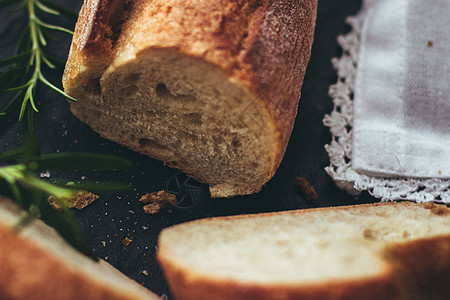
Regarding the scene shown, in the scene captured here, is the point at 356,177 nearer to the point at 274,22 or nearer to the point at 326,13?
the point at 274,22

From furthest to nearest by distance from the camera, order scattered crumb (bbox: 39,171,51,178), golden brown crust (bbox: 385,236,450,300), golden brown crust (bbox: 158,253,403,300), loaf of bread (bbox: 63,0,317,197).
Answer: scattered crumb (bbox: 39,171,51,178) → loaf of bread (bbox: 63,0,317,197) → golden brown crust (bbox: 385,236,450,300) → golden brown crust (bbox: 158,253,403,300)

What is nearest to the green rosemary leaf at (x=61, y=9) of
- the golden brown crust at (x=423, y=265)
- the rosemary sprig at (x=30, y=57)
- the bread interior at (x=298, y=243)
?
the rosemary sprig at (x=30, y=57)

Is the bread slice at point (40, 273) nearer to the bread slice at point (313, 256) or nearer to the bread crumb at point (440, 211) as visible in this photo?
the bread slice at point (313, 256)

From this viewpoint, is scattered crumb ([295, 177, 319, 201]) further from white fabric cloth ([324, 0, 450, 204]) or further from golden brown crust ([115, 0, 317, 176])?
golden brown crust ([115, 0, 317, 176])

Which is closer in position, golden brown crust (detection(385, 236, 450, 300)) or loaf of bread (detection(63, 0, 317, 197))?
golden brown crust (detection(385, 236, 450, 300))

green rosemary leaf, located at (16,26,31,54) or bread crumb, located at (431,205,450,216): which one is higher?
green rosemary leaf, located at (16,26,31,54)

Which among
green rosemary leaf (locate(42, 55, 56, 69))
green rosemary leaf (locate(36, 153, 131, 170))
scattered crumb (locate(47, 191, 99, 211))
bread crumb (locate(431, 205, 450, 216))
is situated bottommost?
scattered crumb (locate(47, 191, 99, 211))

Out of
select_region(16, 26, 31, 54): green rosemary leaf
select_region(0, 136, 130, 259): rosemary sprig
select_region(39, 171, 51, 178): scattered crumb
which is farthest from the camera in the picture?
select_region(16, 26, 31, 54): green rosemary leaf

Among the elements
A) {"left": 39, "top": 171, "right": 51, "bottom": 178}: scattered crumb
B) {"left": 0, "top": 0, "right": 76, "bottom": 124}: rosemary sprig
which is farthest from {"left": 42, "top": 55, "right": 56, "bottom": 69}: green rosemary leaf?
{"left": 39, "top": 171, "right": 51, "bottom": 178}: scattered crumb
